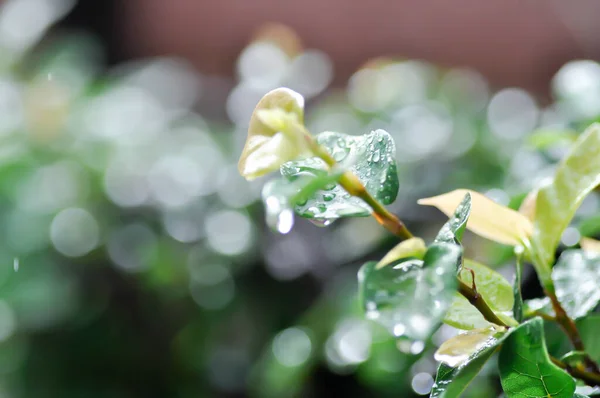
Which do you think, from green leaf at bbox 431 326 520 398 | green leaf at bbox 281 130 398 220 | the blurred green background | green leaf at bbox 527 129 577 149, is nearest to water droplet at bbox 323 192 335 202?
green leaf at bbox 281 130 398 220

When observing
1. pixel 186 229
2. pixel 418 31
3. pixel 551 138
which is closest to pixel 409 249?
pixel 551 138

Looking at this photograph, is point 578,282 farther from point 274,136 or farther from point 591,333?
point 274,136

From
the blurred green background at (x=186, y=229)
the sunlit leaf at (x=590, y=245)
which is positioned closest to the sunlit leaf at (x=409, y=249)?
the sunlit leaf at (x=590, y=245)

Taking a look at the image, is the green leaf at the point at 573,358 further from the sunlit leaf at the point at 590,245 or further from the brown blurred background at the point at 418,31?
the brown blurred background at the point at 418,31

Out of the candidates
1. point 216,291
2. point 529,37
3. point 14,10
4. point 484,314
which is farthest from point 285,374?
point 529,37

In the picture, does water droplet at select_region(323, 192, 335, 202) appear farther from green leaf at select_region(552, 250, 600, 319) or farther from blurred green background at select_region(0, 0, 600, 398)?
blurred green background at select_region(0, 0, 600, 398)

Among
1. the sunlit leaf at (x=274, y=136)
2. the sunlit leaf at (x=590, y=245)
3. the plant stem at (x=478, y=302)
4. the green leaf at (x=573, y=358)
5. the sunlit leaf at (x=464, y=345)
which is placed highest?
the sunlit leaf at (x=274, y=136)
